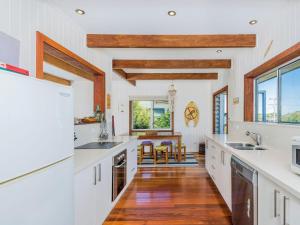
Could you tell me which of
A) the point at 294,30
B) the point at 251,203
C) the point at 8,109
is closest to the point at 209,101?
the point at 294,30

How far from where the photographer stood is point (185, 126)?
6746 millimetres

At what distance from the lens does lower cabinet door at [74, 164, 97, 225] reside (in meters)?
1.60

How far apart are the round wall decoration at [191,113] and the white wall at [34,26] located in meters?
4.38

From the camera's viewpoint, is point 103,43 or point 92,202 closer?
point 92,202

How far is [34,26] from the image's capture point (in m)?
1.82

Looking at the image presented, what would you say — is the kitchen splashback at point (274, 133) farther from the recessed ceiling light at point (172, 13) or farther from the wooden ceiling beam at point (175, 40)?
the recessed ceiling light at point (172, 13)

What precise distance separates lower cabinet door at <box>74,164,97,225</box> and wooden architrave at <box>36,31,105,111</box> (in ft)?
3.47

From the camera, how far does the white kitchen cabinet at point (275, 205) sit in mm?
1139

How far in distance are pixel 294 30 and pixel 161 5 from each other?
1.43m

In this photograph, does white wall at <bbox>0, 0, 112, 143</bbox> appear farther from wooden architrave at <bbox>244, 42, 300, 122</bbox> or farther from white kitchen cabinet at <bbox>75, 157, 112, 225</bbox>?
wooden architrave at <bbox>244, 42, 300, 122</bbox>

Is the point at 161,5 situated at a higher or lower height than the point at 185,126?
higher

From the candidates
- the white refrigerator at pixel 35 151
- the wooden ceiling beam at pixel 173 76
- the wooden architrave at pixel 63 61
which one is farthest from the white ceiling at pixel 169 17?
the wooden ceiling beam at pixel 173 76

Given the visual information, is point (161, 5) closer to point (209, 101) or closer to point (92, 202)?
point (92, 202)

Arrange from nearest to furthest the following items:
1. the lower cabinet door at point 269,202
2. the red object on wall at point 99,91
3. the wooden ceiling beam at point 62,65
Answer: the lower cabinet door at point 269,202, the wooden ceiling beam at point 62,65, the red object on wall at point 99,91
